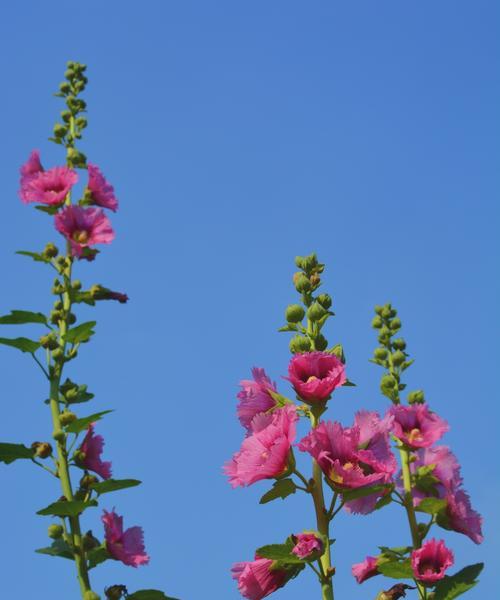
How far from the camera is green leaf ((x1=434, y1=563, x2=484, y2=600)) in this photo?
195 inches

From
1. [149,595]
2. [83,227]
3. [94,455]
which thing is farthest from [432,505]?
[83,227]

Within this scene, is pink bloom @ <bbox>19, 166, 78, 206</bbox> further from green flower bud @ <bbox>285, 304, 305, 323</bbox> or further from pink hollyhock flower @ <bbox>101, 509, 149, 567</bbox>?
pink hollyhock flower @ <bbox>101, 509, 149, 567</bbox>

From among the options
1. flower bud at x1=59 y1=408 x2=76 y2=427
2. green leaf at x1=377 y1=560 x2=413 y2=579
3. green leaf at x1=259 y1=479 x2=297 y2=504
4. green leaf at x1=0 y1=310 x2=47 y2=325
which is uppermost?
green leaf at x1=0 y1=310 x2=47 y2=325

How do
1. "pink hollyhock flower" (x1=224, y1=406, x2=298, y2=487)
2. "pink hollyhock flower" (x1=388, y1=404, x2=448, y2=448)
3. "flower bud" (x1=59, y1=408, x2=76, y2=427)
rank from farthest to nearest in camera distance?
"pink hollyhock flower" (x1=388, y1=404, x2=448, y2=448), "flower bud" (x1=59, y1=408, x2=76, y2=427), "pink hollyhock flower" (x1=224, y1=406, x2=298, y2=487)

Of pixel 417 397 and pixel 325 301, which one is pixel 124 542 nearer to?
pixel 325 301

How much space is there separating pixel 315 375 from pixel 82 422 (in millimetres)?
1477

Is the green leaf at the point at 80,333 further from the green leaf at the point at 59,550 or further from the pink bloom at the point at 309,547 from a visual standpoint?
the pink bloom at the point at 309,547

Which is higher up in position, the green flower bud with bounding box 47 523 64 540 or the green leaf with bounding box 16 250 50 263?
the green leaf with bounding box 16 250 50 263

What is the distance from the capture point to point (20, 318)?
5.46m

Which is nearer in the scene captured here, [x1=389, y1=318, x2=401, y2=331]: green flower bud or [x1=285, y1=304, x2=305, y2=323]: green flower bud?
[x1=285, y1=304, x2=305, y2=323]: green flower bud

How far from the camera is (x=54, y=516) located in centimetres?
505

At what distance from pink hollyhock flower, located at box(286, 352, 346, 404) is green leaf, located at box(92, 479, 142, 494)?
1248 millimetres

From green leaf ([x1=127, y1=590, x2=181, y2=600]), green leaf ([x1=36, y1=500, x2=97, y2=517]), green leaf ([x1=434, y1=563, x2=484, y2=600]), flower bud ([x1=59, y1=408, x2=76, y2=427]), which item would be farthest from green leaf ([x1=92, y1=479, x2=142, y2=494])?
green leaf ([x1=434, y1=563, x2=484, y2=600])

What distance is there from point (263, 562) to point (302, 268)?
177 centimetres
